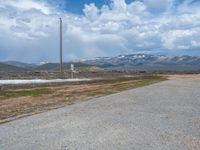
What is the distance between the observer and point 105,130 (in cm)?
1025

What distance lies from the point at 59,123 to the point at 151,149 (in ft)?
14.1

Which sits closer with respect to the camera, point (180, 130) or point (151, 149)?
point (151, 149)

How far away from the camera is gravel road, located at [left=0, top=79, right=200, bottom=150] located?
8438 mm

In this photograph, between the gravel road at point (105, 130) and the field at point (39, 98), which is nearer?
the gravel road at point (105, 130)

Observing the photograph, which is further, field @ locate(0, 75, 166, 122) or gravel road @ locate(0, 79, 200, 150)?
field @ locate(0, 75, 166, 122)

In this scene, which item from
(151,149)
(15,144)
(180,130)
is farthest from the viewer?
(180,130)

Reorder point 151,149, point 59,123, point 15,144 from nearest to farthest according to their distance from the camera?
1. point 151,149
2. point 15,144
3. point 59,123

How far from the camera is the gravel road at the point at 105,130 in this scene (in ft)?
27.7

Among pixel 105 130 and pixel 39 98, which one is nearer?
pixel 105 130

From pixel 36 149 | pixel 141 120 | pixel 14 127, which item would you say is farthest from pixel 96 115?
pixel 36 149

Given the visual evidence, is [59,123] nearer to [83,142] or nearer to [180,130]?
[83,142]

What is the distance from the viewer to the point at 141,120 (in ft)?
40.1

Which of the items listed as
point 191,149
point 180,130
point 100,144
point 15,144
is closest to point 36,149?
point 15,144

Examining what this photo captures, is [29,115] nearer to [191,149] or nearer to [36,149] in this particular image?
[36,149]
